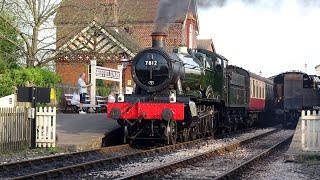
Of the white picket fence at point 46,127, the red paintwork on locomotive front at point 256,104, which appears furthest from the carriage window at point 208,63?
the red paintwork on locomotive front at point 256,104

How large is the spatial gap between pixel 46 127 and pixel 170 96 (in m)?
3.76

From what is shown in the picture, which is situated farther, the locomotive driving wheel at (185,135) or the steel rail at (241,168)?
the locomotive driving wheel at (185,135)

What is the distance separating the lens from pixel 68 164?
12.8 meters

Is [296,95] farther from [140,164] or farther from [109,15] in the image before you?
[140,164]

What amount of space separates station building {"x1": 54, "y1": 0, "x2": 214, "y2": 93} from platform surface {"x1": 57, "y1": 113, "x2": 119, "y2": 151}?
4662 mm

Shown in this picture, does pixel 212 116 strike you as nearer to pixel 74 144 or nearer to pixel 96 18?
pixel 74 144

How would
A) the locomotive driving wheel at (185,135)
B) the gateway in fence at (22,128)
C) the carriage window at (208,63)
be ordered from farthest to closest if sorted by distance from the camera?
1. the carriage window at (208,63)
2. the locomotive driving wheel at (185,135)
3. the gateway in fence at (22,128)

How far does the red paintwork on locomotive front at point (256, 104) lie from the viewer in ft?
96.7

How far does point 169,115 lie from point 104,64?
27.1 metres

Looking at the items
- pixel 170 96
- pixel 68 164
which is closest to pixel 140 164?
pixel 68 164

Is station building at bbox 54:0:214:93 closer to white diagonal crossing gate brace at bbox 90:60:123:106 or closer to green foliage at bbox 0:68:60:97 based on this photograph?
white diagonal crossing gate brace at bbox 90:60:123:106

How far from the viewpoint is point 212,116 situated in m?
20.7

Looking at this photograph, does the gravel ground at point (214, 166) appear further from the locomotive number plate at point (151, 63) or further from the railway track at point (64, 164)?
the locomotive number plate at point (151, 63)

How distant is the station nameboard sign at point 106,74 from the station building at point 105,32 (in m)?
2.30
